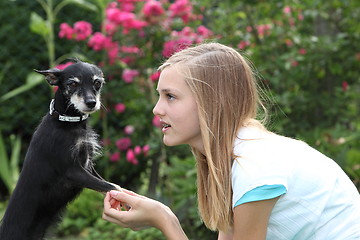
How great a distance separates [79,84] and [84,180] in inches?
15.6

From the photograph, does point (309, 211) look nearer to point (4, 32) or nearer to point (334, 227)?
point (334, 227)

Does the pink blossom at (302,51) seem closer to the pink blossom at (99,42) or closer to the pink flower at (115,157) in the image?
the pink blossom at (99,42)

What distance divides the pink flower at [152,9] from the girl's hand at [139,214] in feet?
12.2

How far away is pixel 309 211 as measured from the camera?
2.38 meters

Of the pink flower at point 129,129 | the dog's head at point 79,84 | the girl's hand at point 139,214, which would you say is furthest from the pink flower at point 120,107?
the dog's head at point 79,84

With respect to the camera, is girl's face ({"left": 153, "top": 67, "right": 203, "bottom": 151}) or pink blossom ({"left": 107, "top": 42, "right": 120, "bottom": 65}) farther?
pink blossom ({"left": 107, "top": 42, "right": 120, "bottom": 65})

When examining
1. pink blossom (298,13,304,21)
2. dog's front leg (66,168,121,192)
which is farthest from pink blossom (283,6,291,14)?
dog's front leg (66,168,121,192)

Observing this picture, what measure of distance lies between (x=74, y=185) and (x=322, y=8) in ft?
14.0

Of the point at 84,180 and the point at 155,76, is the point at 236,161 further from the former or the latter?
the point at 155,76

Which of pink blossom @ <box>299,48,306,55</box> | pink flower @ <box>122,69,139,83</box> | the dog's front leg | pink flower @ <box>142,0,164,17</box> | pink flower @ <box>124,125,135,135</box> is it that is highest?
the dog's front leg

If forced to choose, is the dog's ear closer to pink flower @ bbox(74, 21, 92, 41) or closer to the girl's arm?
the girl's arm

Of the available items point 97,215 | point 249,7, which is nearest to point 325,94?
point 249,7

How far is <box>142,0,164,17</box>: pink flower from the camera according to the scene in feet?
19.5

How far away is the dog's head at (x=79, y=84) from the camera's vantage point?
2205mm
